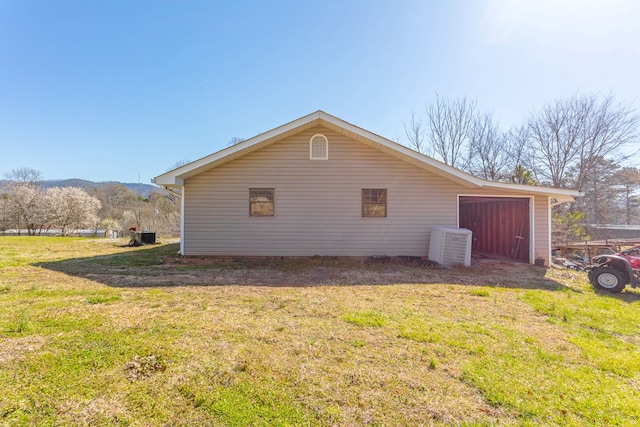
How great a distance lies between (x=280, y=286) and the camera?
18.2ft

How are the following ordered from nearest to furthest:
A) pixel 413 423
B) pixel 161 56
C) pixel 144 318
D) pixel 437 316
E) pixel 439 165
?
pixel 413 423 → pixel 144 318 → pixel 437 316 → pixel 439 165 → pixel 161 56

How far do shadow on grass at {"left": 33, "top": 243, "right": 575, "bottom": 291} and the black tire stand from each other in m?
0.60

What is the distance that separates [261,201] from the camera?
8.76m

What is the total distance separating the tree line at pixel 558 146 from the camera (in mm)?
18828

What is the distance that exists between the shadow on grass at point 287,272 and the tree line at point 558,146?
1384cm

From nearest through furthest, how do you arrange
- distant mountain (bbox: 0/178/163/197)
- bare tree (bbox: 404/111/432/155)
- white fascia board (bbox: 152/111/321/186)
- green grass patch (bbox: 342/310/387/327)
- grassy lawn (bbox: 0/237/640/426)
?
grassy lawn (bbox: 0/237/640/426) → green grass patch (bbox: 342/310/387/327) → white fascia board (bbox: 152/111/321/186) → bare tree (bbox: 404/111/432/155) → distant mountain (bbox: 0/178/163/197)

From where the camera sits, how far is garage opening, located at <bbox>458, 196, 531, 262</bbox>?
9.50 meters

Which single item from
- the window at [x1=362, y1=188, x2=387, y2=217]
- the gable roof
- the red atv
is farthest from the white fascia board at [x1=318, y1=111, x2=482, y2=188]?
the red atv

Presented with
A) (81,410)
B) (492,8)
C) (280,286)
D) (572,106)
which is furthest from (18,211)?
(572,106)

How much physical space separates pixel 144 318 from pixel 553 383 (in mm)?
4325

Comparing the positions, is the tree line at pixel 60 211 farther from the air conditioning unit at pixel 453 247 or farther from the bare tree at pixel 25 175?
the air conditioning unit at pixel 453 247

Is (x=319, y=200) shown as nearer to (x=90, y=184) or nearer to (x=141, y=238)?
(x=141, y=238)

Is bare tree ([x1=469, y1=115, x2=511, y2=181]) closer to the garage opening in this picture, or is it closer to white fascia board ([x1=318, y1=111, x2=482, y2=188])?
the garage opening

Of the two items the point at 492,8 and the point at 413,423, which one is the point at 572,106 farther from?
the point at 413,423
